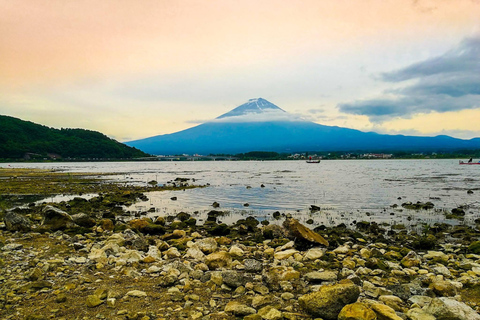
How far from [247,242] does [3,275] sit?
873cm

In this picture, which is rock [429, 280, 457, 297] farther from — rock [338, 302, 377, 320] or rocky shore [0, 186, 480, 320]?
rock [338, 302, 377, 320]

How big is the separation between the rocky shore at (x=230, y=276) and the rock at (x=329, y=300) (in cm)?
2

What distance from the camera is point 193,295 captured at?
7.52 m

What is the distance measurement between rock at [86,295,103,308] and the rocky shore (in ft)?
0.07

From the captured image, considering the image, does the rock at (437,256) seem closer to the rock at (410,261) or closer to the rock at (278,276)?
the rock at (410,261)

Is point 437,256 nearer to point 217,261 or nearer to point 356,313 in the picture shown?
point 356,313

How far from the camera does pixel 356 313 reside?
5.97 metres

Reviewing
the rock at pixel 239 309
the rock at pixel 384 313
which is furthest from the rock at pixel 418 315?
the rock at pixel 239 309

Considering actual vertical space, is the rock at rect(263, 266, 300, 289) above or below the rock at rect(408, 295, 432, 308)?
above

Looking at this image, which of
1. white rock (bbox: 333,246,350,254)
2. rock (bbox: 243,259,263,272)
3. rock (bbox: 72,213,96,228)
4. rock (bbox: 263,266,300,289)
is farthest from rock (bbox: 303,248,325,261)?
rock (bbox: 72,213,96,228)

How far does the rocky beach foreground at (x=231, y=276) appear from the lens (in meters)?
6.59

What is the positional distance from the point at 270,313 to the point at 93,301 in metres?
3.83

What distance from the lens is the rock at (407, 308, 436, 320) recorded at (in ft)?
20.9

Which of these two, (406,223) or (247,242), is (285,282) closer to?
(247,242)
